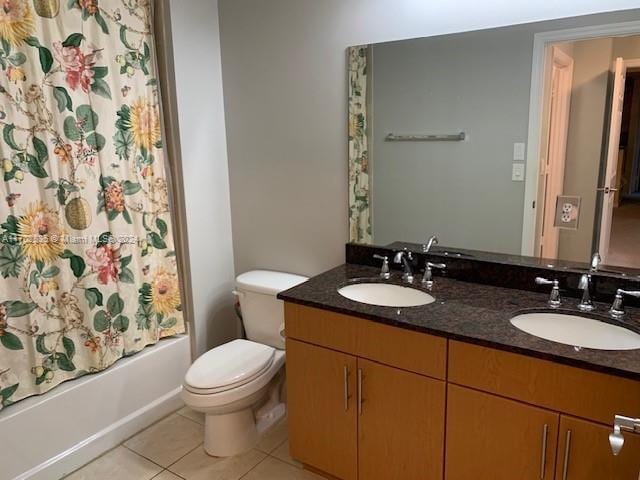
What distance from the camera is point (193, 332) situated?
8.91 feet

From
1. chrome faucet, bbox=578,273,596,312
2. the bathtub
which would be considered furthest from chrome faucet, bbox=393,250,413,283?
the bathtub

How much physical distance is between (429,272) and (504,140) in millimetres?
616

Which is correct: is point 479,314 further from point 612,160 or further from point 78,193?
point 78,193

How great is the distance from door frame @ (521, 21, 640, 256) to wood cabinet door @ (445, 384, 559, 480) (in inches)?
28.1

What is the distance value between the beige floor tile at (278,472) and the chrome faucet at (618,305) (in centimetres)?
133

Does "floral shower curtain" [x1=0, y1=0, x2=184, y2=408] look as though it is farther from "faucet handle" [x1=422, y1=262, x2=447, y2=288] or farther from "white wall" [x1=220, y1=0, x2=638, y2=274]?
"faucet handle" [x1=422, y1=262, x2=447, y2=288]

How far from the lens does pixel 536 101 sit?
1.89 metres

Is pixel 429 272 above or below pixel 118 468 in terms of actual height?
above

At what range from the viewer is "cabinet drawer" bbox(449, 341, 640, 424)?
52.7 inches

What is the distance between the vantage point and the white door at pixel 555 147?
1822 mm

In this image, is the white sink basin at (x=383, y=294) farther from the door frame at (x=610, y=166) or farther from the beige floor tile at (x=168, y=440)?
the beige floor tile at (x=168, y=440)

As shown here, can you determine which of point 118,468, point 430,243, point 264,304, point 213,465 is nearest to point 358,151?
point 430,243

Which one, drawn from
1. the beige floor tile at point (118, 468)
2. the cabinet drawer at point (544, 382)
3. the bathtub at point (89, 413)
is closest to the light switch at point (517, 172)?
the cabinet drawer at point (544, 382)

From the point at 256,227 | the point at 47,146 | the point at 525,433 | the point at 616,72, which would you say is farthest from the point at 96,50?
the point at 525,433
